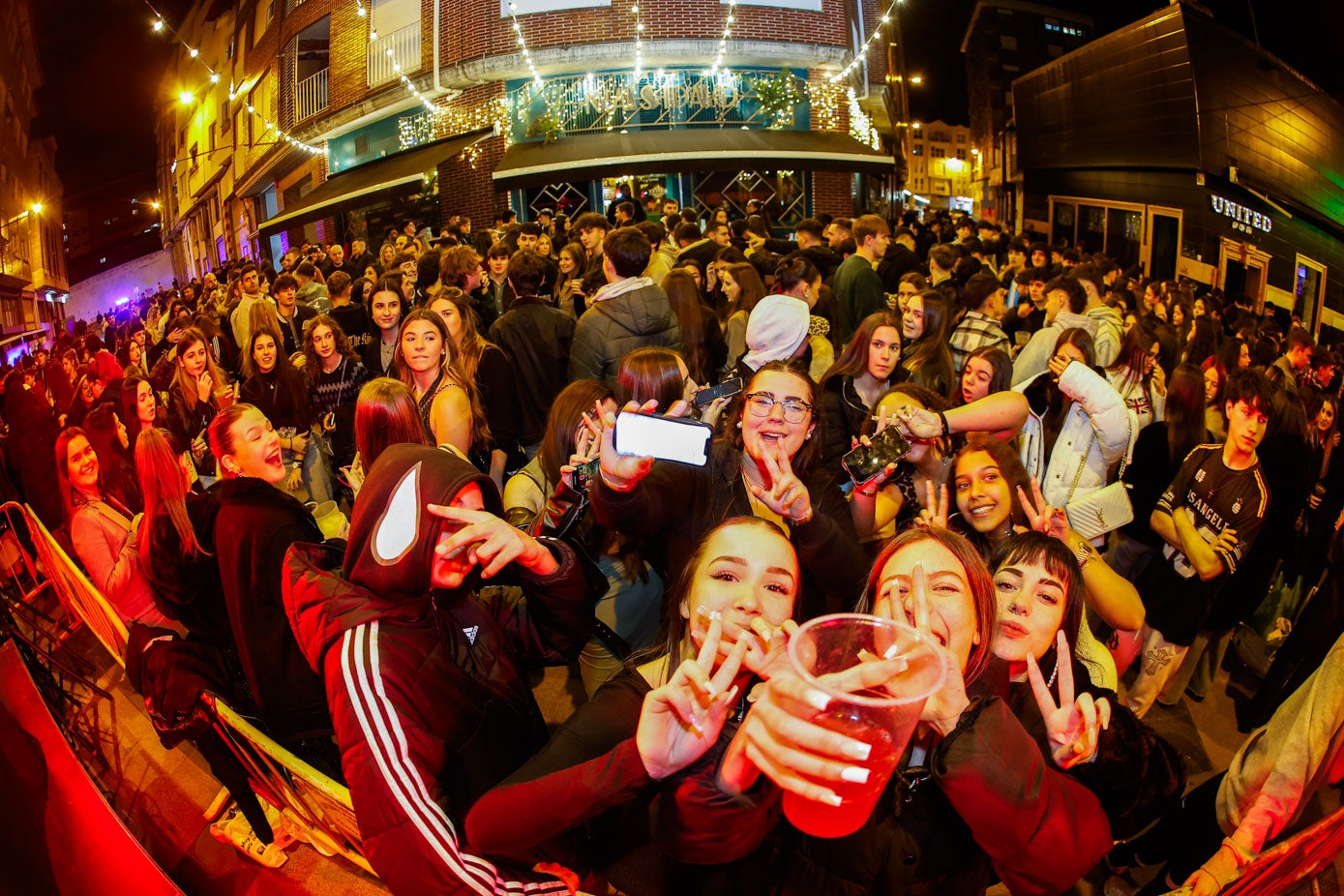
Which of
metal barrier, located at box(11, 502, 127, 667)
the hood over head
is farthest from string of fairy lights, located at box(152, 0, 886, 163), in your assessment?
the hood over head

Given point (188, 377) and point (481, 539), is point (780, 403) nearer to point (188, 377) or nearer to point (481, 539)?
point (481, 539)

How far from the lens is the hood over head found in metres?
1.78

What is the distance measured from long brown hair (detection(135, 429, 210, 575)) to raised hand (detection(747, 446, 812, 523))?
6.98 feet

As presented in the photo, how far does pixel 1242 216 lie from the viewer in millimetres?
17688

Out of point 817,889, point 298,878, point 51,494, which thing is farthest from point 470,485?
point 51,494

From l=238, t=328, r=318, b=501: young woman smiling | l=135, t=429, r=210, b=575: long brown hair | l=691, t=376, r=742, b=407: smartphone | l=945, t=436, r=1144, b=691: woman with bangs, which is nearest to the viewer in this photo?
l=945, t=436, r=1144, b=691: woman with bangs

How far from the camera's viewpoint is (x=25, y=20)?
9.20m

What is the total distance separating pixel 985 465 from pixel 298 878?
316 cm

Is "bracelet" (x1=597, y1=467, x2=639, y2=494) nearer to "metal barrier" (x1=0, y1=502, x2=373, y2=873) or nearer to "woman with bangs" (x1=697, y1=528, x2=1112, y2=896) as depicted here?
"woman with bangs" (x1=697, y1=528, x2=1112, y2=896)

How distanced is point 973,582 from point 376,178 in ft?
56.8

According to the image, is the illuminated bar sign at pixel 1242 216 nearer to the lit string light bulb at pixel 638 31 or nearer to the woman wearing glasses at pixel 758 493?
the lit string light bulb at pixel 638 31

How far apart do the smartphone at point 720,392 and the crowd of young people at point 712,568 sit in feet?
0.16

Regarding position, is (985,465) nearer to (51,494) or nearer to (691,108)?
(51,494)

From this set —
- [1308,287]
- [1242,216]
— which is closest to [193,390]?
[1242,216]
